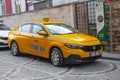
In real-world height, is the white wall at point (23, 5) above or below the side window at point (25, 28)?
above

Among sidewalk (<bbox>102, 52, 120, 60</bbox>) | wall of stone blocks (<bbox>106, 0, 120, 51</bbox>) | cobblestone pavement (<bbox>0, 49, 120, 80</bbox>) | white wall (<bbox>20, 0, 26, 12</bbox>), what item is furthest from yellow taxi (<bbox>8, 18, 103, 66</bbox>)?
white wall (<bbox>20, 0, 26, 12</bbox>)

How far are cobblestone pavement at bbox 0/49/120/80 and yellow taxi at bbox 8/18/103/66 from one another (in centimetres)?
32

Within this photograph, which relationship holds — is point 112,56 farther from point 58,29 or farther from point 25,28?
point 25,28

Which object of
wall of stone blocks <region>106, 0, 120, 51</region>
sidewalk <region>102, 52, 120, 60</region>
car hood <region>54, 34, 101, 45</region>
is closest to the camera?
car hood <region>54, 34, 101, 45</region>

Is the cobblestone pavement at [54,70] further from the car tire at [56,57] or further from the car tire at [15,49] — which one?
the car tire at [15,49]

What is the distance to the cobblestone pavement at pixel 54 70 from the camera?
29.1 ft

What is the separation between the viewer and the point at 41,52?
1118 cm

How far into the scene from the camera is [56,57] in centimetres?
1040

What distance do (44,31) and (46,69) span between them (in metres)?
1.62

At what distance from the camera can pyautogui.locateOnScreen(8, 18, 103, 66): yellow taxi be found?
32.7ft

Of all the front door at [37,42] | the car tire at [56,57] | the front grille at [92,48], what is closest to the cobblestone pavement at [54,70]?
the car tire at [56,57]

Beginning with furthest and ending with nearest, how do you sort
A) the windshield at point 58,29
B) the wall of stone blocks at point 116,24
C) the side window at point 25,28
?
the wall of stone blocks at point 116,24
the side window at point 25,28
the windshield at point 58,29

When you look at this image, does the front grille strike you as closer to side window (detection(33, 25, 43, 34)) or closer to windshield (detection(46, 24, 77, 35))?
windshield (detection(46, 24, 77, 35))

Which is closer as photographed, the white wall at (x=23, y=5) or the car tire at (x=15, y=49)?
the car tire at (x=15, y=49)
